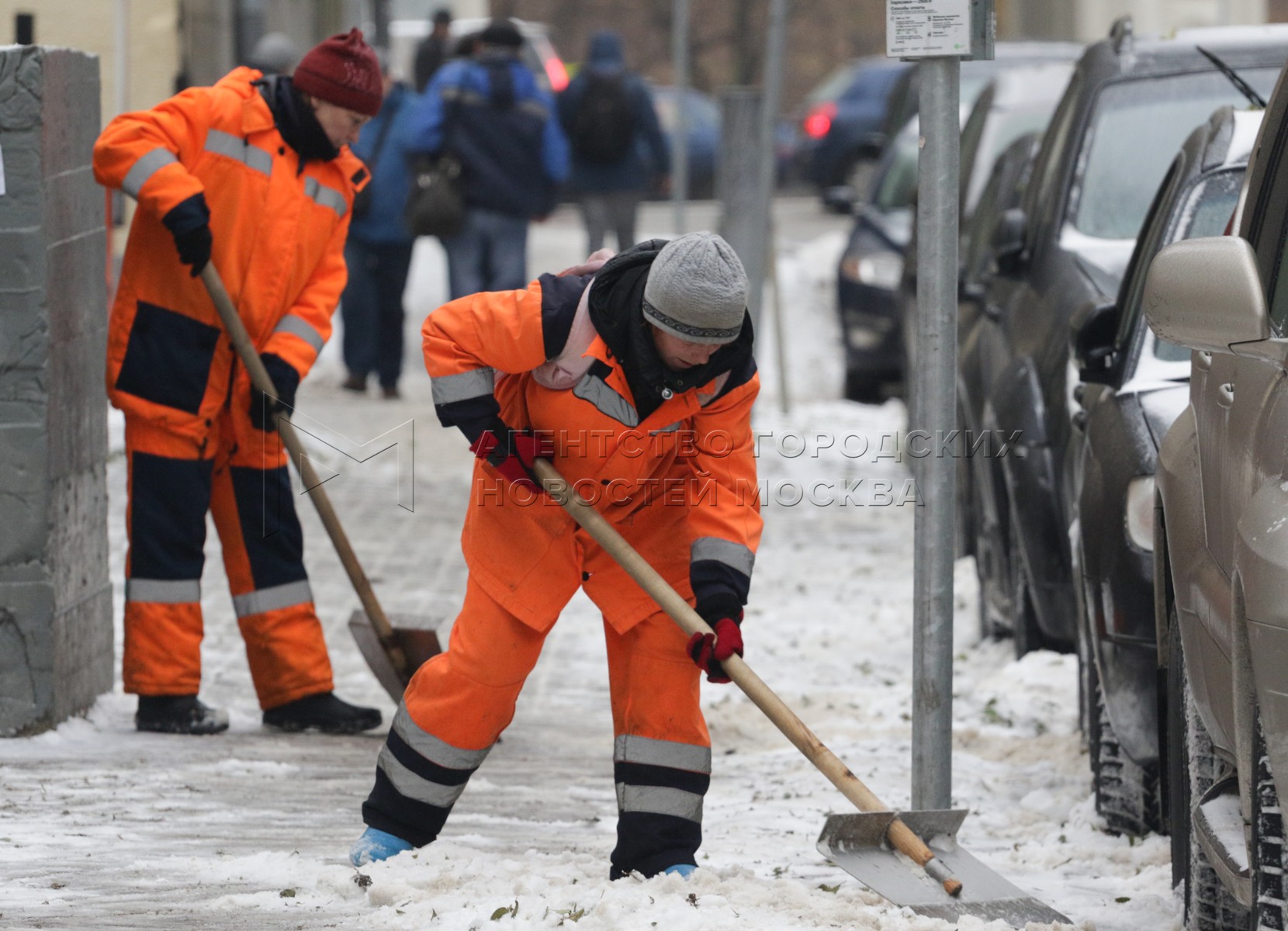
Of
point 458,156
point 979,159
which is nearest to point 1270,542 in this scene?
point 979,159

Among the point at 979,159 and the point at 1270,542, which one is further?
the point at 979,159

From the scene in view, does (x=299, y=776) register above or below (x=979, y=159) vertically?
below

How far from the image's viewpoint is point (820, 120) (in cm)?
2525

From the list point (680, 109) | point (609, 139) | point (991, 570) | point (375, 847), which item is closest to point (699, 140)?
point (609, 139)

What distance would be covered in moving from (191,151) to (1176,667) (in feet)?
10.1

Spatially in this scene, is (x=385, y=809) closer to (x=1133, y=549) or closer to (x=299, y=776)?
(x=299, y=776)

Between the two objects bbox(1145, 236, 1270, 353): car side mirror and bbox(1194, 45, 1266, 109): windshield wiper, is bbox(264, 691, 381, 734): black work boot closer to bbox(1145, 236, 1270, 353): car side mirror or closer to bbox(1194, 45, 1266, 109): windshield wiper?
bbox(1145, 236, 1270, 353): car side mirror

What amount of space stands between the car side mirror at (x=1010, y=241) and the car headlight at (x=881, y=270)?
5.76 meters

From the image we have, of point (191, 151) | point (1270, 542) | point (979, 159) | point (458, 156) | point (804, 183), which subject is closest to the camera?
point (1270, 542)

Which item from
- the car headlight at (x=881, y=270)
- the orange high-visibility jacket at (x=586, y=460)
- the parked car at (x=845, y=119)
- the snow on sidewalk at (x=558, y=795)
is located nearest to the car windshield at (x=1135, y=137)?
the snow on sidewalk at (x=558, y=795)

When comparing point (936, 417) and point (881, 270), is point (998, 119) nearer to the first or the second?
point (881, 270)

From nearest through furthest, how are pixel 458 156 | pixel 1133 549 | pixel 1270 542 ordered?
pixel 1270 542
pixel 1133 549
pixel 458 156

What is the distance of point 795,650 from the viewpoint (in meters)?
7.45

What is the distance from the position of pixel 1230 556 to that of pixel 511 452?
5.28 feet
